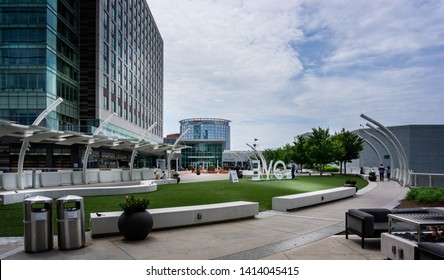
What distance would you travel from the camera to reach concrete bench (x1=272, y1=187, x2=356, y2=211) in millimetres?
11891

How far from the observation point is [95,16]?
163 feet

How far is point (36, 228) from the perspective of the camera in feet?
21.0

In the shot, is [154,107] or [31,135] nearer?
[31,135]

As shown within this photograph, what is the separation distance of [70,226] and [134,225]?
1.26m

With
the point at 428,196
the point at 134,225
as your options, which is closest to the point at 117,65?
the point at 428,196

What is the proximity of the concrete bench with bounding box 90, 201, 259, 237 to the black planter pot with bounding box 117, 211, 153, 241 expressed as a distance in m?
0.55

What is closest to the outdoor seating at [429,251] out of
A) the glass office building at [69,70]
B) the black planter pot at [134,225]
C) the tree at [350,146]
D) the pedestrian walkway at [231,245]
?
the pedestrian walkway at [231,245]

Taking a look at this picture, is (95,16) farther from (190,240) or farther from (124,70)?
(190,240)

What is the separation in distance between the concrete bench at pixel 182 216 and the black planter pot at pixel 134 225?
548 mm

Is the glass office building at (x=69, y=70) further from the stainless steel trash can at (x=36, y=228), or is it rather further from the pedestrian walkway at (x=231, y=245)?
the pedestrian walkway at (x=231, y=245)

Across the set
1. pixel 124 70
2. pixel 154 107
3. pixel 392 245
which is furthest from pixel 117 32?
pixel 392 245

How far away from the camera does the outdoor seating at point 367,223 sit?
6.86 meters

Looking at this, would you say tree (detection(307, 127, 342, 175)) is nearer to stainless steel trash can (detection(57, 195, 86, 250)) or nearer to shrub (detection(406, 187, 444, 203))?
shrub (detection(406, 187, 444, 203))

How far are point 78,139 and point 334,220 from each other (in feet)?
61.1
